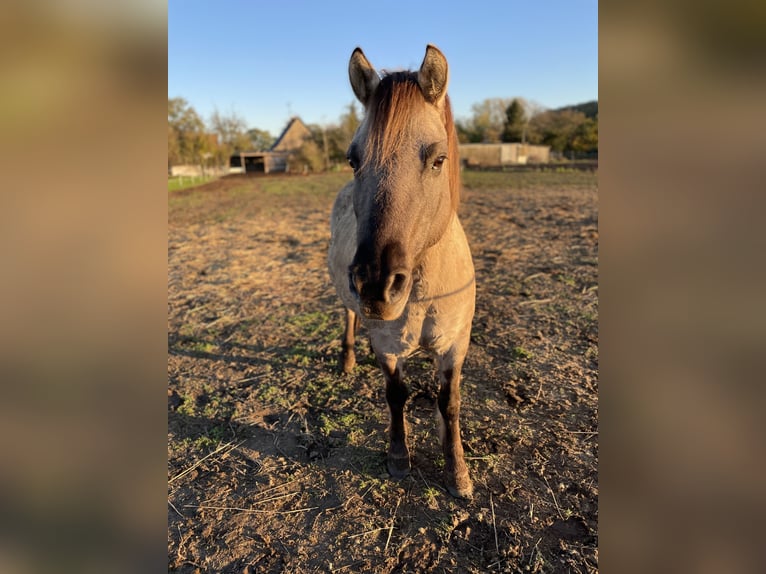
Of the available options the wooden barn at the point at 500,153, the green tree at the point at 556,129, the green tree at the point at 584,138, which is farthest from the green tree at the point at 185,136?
the green tree at the point at 556,129

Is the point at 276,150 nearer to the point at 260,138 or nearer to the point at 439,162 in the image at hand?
the point at 260,138

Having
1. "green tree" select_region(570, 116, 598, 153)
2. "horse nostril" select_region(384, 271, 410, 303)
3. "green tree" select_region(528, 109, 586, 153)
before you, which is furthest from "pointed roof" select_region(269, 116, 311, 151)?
"horse nostril" select_region(384, 271, 410, 303)

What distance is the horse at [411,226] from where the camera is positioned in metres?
1.77

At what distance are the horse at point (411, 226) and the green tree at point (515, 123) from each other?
6552cm

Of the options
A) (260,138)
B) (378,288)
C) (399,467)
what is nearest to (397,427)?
(399,467)

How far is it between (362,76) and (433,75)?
381 mm

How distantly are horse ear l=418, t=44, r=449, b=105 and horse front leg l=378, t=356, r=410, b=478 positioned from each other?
180 cm

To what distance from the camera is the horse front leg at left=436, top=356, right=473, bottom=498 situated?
2799 millimetres

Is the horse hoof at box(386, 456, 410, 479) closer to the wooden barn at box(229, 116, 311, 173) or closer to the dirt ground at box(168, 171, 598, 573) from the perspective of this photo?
the dirt ground at box(168, 171, 598, 573)

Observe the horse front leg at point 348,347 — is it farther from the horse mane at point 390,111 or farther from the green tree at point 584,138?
the green tree at point 584,138

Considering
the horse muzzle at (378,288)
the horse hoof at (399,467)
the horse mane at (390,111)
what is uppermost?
the horse mane at (390,111)

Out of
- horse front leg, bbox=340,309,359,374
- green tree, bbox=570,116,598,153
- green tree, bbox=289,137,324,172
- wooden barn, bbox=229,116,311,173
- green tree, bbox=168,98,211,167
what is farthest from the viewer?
wooden barn, bbox=229,116,311,173
